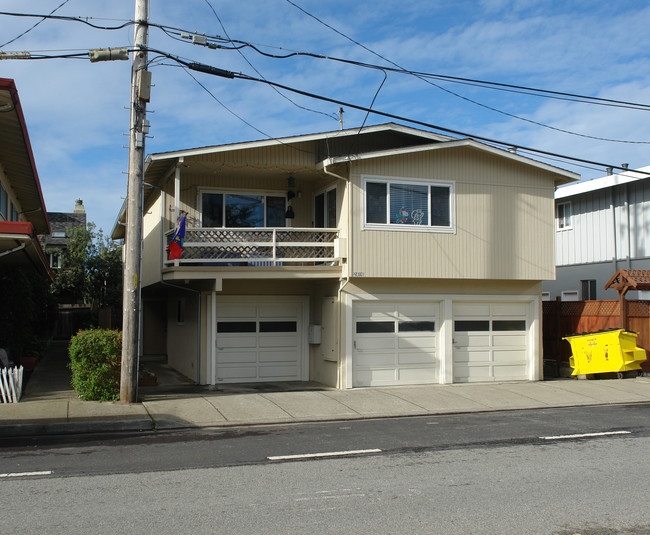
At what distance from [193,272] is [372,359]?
15.3 feet

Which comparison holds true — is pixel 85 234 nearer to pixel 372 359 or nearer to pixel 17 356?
pixel 17 356

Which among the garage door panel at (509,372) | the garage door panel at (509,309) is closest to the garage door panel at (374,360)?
the garage door panel at (509,372)

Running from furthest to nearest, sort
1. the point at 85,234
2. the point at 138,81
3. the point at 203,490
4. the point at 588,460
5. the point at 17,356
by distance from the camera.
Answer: the point at 85,234
the point at 17,356
the point at 138,81
the point at 588,460
the point at 203,490

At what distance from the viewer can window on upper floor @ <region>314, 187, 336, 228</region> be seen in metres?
16.9

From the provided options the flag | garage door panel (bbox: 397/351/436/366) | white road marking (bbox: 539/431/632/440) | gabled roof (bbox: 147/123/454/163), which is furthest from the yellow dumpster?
the flag

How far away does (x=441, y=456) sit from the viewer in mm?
8812

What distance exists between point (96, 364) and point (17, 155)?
216 inches

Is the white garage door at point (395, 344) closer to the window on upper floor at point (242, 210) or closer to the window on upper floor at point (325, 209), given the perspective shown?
the window on upper floor at point (325, 209)

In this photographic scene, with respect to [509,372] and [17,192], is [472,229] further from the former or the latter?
[17,192]

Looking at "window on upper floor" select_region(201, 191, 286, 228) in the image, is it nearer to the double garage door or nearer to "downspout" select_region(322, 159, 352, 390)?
"downspout" select_region(322, 159, 352, 390)

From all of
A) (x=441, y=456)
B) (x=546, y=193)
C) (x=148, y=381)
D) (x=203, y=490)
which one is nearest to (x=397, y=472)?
(x=441, y=456)

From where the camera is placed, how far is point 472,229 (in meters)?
16.6

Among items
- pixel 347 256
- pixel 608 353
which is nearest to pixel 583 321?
pixel 608 353

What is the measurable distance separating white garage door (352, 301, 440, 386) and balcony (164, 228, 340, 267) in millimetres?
1676
